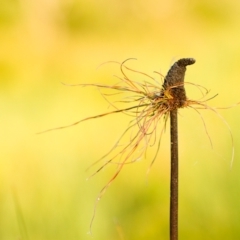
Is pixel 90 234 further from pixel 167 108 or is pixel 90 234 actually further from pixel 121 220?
pixel 167 108

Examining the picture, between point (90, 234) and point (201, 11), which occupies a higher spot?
point (201, 11)

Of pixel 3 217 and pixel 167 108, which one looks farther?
pixel 3 217

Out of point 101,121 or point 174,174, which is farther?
point 101,121

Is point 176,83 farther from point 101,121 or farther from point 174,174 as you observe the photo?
point 101,121

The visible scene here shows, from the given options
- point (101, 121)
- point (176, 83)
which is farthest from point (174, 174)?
point (101, 121)

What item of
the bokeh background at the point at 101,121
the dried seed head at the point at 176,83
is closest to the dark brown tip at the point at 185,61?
the dried seed head at the point at 176,83

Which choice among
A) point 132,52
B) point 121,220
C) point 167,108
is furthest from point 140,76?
point 167,108

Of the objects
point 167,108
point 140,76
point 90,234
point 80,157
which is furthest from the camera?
point 140,76
